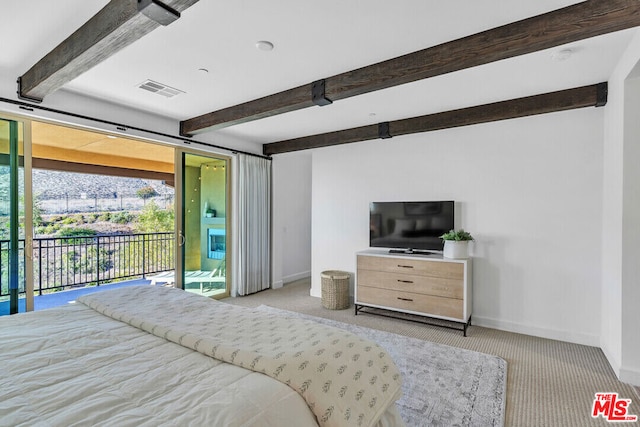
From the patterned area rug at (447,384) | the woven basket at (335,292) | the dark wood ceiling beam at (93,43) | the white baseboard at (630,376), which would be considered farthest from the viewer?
the woven basket at (335,292)

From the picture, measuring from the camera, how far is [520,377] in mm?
2529

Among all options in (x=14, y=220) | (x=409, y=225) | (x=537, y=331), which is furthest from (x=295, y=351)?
(x=537, y=331)

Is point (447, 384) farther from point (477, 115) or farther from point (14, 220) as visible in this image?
point (14, 220)

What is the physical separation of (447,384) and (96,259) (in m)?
6.20

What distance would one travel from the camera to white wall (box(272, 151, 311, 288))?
571cm

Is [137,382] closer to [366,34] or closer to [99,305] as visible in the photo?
[99,305]

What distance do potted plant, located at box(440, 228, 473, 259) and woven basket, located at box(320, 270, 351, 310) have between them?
1442mm

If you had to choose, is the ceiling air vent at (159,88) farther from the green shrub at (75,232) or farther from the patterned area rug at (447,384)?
the green shrub at (75,232)

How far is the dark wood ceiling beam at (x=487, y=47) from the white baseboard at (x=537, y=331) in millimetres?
2843

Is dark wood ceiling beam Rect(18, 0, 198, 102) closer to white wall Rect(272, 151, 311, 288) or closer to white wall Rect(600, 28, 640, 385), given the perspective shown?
white wall Rect(600, 28, 640, 385)

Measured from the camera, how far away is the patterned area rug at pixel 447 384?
203cm

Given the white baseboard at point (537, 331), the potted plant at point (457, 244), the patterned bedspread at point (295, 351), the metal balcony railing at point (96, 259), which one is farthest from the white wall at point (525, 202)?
the metal balcony railing at point (96, 259)

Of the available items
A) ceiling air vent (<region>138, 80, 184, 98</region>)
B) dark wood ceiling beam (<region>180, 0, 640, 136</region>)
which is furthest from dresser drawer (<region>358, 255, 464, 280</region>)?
ceiling air vent (<region>138, 80, 184, 98</region>)

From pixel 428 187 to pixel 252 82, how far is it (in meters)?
2.50
